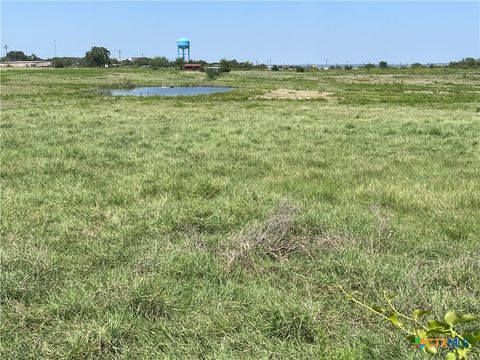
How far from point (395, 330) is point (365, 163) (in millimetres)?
7077

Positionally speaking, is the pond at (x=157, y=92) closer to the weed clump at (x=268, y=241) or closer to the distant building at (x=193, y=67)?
the weed clump at (x=268, y=241)

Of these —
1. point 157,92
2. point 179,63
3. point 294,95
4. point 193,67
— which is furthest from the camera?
point 179,63

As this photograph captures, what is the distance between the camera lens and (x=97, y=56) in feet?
513

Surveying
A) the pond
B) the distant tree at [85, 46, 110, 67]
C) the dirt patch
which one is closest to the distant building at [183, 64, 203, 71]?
the distant tree at [85, 46, 110, 67]

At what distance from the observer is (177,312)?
3545 mm

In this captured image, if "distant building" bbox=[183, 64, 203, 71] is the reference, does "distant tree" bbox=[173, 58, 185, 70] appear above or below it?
above

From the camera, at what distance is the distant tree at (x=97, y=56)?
513 feet

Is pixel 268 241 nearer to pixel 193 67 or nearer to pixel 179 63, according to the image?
pixel 193 67

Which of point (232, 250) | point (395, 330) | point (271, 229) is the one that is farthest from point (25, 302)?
point (395, 330)

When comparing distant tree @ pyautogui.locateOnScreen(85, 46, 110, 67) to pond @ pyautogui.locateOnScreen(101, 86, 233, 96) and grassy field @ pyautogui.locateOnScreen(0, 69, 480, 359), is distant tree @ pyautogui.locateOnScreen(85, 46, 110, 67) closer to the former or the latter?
pond @ pyautogui.locateOnScreen(101, 86, 233, 96)

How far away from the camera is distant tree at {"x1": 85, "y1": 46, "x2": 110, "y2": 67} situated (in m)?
156

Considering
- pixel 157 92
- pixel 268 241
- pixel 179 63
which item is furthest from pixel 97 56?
pixel 268 241

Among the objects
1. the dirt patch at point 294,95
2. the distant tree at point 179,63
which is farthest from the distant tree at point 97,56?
the dirt patch at point 294,95

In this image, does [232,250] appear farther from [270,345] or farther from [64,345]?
[64,345]
